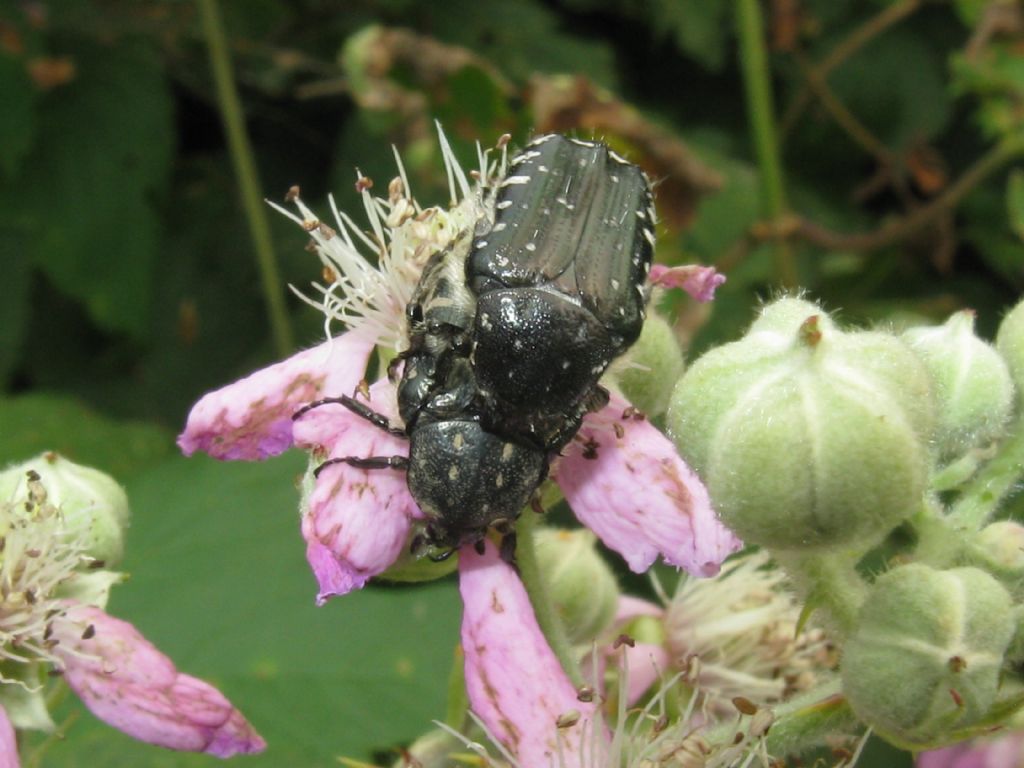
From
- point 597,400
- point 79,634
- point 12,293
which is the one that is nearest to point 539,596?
point 597,400

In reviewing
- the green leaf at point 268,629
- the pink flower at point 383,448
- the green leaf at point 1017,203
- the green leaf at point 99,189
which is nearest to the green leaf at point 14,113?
the green leaf at point 99,189

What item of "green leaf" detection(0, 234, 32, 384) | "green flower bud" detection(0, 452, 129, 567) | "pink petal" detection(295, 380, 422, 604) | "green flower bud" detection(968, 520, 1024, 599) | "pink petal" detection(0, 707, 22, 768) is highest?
"green flower bud" detection(968, 520, 1024, 599)

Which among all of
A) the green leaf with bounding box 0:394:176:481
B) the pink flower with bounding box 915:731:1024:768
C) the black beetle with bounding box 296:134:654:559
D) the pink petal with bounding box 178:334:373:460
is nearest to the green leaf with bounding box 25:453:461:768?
the green leaf with bounding box 0:394:176:481

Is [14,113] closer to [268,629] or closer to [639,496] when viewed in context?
[268,629]

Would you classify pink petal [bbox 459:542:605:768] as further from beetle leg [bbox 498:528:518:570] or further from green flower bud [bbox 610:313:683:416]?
green flower bud [bbox 610:313:683:416]

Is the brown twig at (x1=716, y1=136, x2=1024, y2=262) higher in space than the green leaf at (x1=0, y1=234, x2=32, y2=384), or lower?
higher
